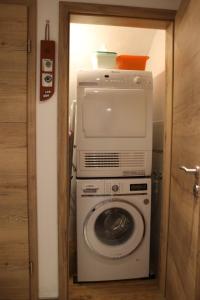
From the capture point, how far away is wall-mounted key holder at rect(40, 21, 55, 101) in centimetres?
151

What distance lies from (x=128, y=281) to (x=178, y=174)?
116 centimetres

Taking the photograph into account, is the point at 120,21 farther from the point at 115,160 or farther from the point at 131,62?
the point at 115,160

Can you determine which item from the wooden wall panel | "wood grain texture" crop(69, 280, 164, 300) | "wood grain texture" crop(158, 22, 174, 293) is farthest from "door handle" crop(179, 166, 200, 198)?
"wood grain texture" crop(69, 280, 164, 300)

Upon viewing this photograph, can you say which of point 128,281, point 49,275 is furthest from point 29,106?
point 128,281

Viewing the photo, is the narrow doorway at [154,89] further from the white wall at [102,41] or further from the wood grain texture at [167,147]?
the wood grain texture at [167,147]

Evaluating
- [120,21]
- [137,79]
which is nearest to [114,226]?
[137,79]

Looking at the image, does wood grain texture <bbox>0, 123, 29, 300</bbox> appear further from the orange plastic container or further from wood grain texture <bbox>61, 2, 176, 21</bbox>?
the orange plastic container

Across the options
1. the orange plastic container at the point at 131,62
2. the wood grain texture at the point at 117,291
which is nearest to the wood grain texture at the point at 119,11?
the orange plastic container at the point at 131,62

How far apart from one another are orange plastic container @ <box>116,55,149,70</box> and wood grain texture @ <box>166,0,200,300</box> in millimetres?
661

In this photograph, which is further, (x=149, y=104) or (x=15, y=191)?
(x=149, y=104)

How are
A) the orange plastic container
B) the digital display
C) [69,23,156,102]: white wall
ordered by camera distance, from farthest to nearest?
[69,23,156,102]: white wall
the orange plastic container
the digital display

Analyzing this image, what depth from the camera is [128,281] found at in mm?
2088

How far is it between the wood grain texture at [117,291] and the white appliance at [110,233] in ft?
0.17

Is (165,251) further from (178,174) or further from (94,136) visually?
(94,136)
